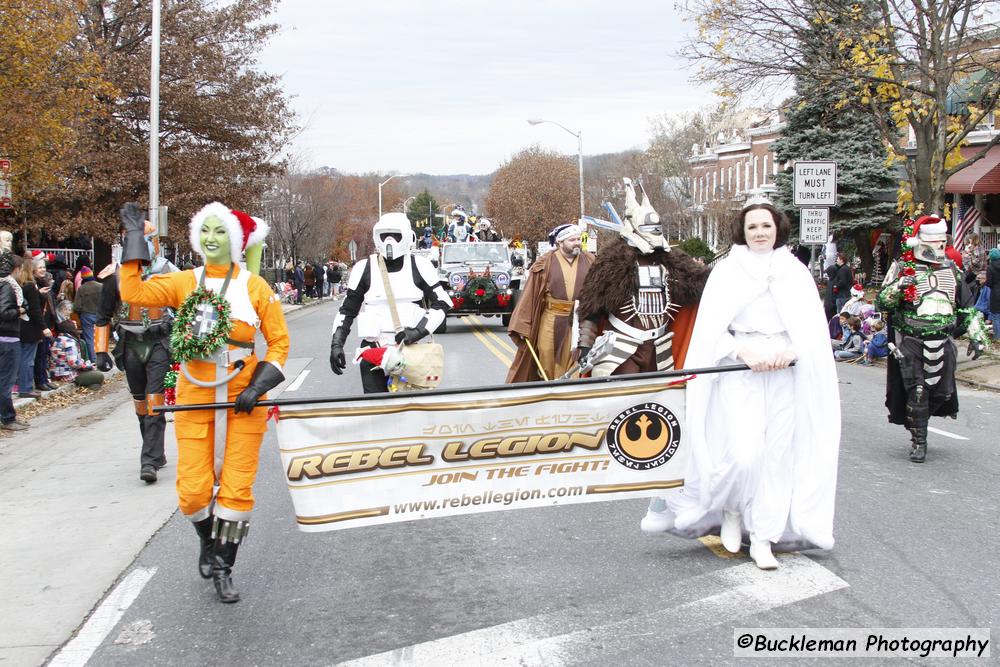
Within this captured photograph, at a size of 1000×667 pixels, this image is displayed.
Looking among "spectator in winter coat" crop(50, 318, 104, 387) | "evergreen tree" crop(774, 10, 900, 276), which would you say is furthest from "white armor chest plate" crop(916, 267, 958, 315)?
"evergreen tree" crop(774, 10, 900, 276)

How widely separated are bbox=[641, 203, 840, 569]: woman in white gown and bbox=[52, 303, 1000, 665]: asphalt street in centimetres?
32

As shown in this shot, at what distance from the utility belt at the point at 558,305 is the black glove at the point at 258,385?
12.4ft

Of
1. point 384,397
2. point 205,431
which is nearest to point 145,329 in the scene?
point 205,431

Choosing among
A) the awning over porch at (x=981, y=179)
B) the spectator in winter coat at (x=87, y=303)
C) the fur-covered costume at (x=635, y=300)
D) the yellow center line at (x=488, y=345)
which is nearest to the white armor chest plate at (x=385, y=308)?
the fur-covered costume at (x=635, y=300)

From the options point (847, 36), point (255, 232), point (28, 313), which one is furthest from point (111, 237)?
point (255, 232)

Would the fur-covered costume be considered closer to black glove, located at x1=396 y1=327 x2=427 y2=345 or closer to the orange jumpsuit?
black glove, located at x1=396 y1=327 x2=427 y2=345

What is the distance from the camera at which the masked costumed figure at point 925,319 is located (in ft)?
27.7

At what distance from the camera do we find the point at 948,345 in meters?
8.54

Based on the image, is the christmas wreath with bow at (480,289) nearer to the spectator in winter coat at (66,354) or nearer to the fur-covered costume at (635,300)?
the spectator in winter coat at (66,354)

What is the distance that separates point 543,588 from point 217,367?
6.62ft

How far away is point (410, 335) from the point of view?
6.51 meters

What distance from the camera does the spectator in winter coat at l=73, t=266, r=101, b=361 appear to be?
1543 cm

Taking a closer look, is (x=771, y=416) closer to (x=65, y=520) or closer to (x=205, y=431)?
(x=205, y=431)

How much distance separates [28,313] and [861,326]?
13.2 m
